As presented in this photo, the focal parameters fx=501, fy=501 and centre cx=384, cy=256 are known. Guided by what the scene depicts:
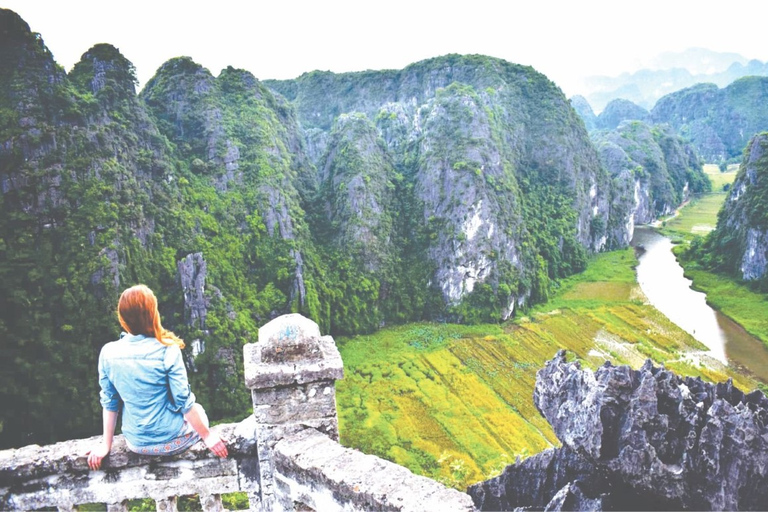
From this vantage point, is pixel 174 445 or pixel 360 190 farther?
pixel 360 190

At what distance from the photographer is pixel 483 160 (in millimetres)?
52250

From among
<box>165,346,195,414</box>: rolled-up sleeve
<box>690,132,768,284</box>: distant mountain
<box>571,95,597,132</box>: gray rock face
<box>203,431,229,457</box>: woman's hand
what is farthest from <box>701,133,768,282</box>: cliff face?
<box>571,95,597,132</box>: gray rock face

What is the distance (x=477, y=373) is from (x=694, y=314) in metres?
24.1

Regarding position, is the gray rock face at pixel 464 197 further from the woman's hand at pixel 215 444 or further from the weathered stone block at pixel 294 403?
the woman's hand at pixel 215 444

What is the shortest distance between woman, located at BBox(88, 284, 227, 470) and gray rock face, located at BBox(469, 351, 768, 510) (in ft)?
18.0

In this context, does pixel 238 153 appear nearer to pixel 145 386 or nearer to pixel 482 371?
pixel 482 371

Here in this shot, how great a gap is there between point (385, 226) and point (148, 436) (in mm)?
45166

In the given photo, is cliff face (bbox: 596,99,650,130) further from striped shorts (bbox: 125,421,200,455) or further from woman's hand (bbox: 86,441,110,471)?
woman's hand (bbox: 86,441,110,471)

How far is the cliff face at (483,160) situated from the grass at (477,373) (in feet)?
19.2

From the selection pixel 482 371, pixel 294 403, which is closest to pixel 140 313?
pixel 294 403

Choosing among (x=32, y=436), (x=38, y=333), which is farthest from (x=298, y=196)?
(x=32, y=436)

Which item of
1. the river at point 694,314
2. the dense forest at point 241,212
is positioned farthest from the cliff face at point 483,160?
the river at point 694,314

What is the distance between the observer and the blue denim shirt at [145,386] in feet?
12.0

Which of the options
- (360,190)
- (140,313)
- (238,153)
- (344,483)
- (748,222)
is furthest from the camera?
(748,222)
